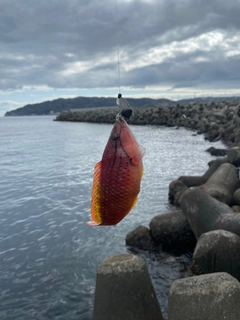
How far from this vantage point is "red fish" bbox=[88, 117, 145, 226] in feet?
6.44

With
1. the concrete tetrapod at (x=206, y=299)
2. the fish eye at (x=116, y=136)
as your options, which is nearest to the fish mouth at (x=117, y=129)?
the fish eye at (x=116, y=136)

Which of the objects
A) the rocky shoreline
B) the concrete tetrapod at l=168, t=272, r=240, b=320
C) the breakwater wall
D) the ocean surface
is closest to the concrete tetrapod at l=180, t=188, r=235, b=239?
the rocky shoreline

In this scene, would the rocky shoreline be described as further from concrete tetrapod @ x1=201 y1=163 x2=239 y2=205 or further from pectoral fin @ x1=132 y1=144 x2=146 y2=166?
pectoral fin @ x1=132 y1=144 x2=146 y2=166

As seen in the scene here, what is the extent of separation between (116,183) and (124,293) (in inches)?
161

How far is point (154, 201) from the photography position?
14.5 metres

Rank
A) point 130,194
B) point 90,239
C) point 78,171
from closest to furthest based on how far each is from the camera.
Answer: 1. point 130,194
2. point 90,239
3. point 78,171

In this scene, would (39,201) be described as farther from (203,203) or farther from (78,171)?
(203,203)

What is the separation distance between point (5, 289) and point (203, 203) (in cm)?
525

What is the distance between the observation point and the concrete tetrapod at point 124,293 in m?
5.54

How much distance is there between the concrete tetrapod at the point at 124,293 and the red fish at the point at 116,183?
12.9ft

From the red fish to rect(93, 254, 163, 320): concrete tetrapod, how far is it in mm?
3928

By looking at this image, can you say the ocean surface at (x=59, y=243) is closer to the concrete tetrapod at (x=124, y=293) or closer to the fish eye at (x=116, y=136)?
the concrete tetrapod at (x=124, y=293)

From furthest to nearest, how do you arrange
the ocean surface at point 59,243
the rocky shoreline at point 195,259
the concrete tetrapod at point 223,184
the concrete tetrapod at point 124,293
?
the concrete tetrapod at point 223,184
the ocean surface at point 59,243
the concrete tetrapod at point 124,293
the rocky shoreline at point 195,259

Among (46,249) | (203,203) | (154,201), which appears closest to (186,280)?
(203,203)
